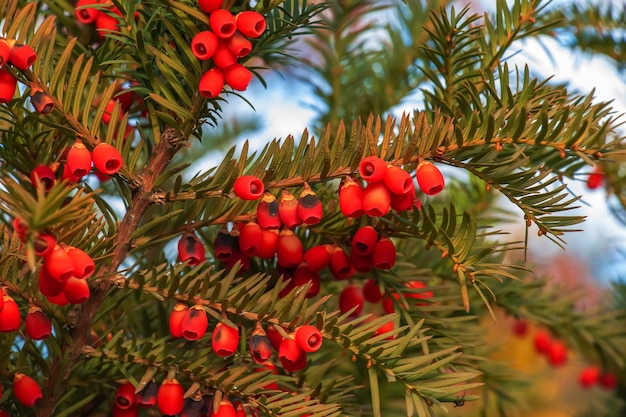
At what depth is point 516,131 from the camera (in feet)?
1.45

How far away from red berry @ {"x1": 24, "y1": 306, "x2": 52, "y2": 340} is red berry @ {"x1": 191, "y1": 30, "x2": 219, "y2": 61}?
0.18 meters

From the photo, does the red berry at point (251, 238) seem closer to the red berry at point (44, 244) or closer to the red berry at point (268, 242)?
the red berry at point (268, 242)

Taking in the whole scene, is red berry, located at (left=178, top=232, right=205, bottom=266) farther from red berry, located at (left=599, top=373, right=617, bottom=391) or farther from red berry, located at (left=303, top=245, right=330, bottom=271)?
red berry, located at (left=599, top=373, right=617, bottom=391)

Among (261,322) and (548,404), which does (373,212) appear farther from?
(548,404)

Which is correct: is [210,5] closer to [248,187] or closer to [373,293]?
[248,187]

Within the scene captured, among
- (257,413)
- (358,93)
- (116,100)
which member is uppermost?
(358,93)

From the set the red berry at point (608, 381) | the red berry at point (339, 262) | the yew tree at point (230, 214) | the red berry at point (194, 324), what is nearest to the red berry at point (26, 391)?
the yew tree at point (230, 214)

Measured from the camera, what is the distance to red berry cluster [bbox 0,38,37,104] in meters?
0.40

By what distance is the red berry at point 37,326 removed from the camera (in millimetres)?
426

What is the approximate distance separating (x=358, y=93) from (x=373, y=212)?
457mm

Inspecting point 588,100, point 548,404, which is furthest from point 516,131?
point 548,404

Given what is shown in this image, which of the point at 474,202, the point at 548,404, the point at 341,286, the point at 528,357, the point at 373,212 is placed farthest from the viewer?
the point at 528,357

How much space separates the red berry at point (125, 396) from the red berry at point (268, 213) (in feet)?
0.47

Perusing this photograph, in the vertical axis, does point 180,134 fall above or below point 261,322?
above
